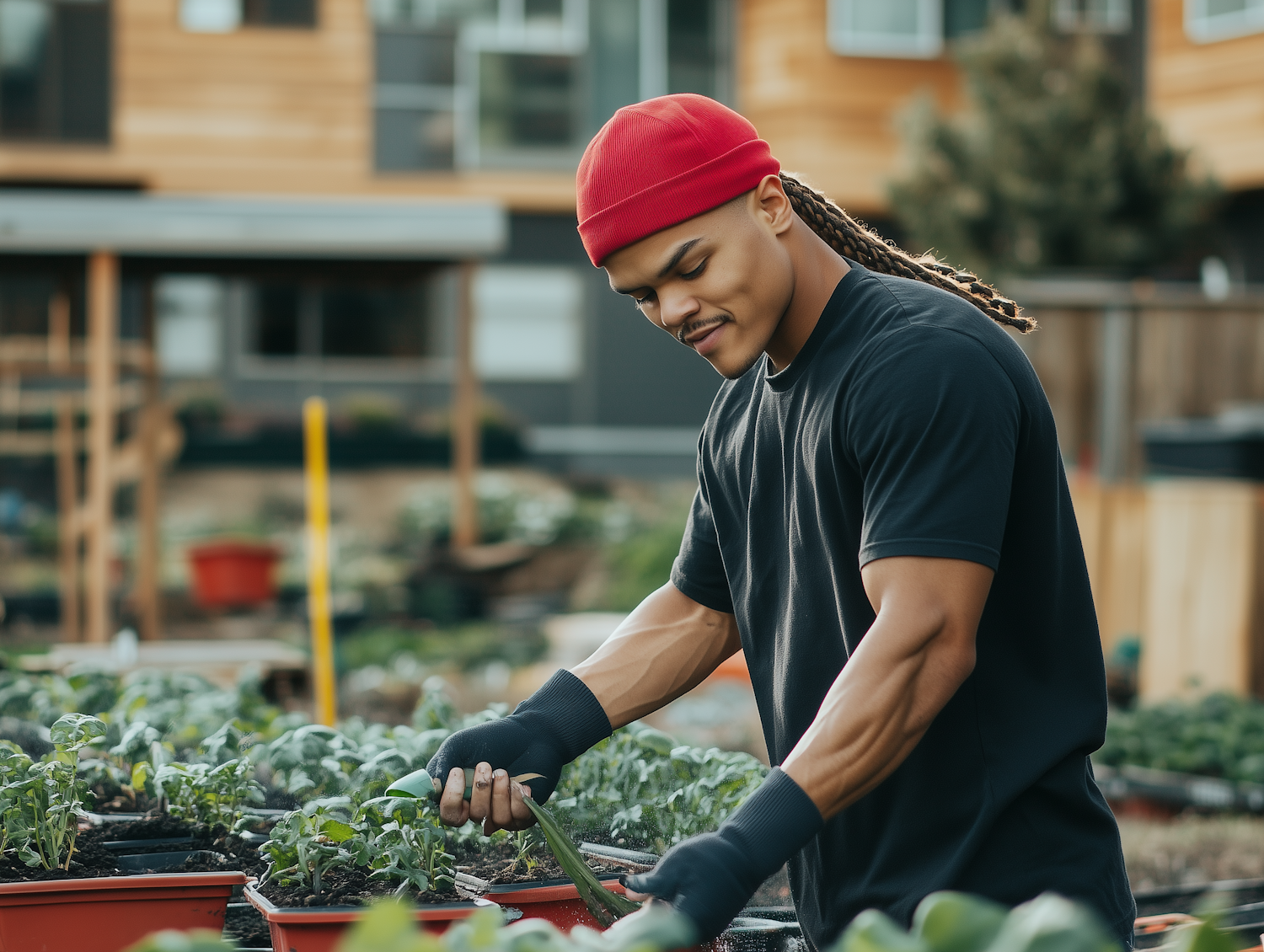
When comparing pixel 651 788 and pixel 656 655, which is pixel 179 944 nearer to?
pixel 656 655

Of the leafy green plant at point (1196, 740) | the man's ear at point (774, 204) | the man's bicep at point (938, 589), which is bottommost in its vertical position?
the leafy green plant at point (1196, 740)

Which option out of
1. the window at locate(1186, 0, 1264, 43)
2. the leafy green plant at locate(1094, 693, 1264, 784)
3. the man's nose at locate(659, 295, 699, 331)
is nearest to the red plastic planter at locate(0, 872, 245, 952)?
the man's nose at locate(659, 295, 699, 331)

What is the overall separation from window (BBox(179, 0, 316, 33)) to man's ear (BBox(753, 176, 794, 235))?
14.9 metres

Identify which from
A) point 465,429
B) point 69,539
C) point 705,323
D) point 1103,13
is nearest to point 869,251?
point 705,323

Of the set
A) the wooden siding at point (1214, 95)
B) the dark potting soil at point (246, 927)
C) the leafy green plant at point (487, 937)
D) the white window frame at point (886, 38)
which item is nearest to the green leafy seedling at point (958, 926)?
the leafy green plant at point (487, 937)

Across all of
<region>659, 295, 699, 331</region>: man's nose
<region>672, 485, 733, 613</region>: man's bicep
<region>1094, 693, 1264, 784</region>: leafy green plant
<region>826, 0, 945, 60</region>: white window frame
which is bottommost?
<region>1094, 693, 1264, 784</region>: leafy green plant

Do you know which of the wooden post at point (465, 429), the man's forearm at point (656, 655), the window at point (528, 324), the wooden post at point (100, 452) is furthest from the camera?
the window at point (528, 324)

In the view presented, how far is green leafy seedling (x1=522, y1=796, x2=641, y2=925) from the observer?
1.78 m

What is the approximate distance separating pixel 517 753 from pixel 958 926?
1.08 meters

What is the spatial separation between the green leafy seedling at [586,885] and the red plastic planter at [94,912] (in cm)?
44

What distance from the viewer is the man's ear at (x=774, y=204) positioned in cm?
182

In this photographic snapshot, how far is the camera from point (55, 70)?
49.8 feet

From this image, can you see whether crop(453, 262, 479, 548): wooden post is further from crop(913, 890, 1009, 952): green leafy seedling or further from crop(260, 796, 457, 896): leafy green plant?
crop(913, 890, 1009, 952): green leafy seedling

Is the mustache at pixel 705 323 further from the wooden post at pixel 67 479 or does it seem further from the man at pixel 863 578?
the wooden post at pixel 67 479
